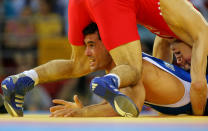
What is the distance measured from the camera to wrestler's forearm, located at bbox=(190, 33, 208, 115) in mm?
2768

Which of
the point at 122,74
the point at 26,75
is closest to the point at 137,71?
the point at 122,74

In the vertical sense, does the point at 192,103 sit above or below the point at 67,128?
below

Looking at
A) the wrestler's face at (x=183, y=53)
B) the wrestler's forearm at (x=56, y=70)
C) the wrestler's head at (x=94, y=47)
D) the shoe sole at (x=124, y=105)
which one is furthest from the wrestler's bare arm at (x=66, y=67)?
the shoe sole at (x=124, y=105)

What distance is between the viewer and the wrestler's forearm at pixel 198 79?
277 cm

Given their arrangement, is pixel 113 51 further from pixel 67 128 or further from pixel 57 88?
pixel 57 88

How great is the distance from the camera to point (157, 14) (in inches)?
116

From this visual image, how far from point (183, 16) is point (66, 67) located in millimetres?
988

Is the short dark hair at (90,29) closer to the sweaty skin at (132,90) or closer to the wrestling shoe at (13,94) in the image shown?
the sweaty skin at (132,90)

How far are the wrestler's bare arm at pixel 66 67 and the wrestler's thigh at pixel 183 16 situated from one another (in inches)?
28.2

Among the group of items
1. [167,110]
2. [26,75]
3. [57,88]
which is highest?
[26,75]

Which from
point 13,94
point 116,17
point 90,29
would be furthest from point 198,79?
point 13,94

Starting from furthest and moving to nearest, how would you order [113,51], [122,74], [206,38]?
[206,38] < [113,51] < [122,74]

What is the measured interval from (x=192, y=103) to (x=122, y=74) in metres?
0.63

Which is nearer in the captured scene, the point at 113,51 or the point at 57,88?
the point at 113,51
